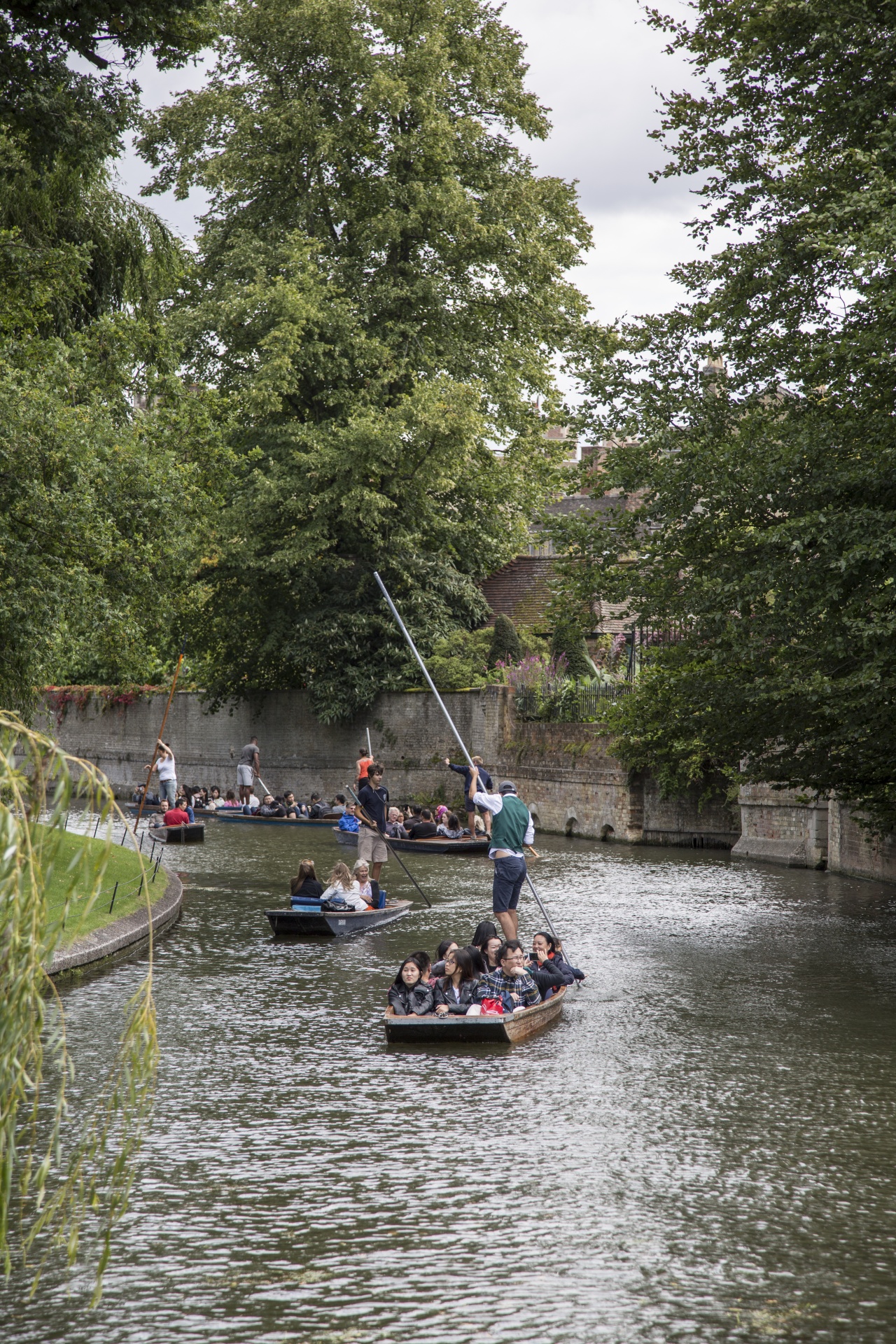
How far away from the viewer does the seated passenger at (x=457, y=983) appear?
10.4 metres

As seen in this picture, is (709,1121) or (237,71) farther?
(237,71)

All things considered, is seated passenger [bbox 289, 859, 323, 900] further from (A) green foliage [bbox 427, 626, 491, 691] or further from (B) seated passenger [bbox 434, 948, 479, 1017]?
(A) green foliage [bbox 427, 626, 491, 691]

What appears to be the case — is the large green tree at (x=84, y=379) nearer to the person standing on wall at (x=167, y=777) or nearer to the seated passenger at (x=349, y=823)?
the seated passenger at (x=349, y=823)

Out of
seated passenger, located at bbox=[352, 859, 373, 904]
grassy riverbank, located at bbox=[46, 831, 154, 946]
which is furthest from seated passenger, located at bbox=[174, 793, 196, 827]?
seated passenger, located at bbox=[352, 859, 373, 904]

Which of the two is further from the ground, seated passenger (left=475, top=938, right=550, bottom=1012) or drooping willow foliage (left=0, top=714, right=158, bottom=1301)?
drooping willow foliage (left=0, top=714, right=158, bottom=1301)

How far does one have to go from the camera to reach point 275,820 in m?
31.4

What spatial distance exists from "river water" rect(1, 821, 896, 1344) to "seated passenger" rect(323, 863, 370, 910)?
1118 mm

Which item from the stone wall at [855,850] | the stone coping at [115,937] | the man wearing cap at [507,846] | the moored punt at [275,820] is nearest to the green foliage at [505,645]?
the moored punt at [275,820]

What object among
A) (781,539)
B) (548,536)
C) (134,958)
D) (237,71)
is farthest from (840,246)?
(237,71)

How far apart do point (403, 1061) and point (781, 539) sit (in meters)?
5.71

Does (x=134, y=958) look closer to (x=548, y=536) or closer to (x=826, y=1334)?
(x=548, y=536)

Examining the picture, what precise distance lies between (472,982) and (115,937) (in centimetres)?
437

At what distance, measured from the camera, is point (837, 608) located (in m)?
12.5

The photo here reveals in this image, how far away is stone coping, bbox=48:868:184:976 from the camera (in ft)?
39.4
